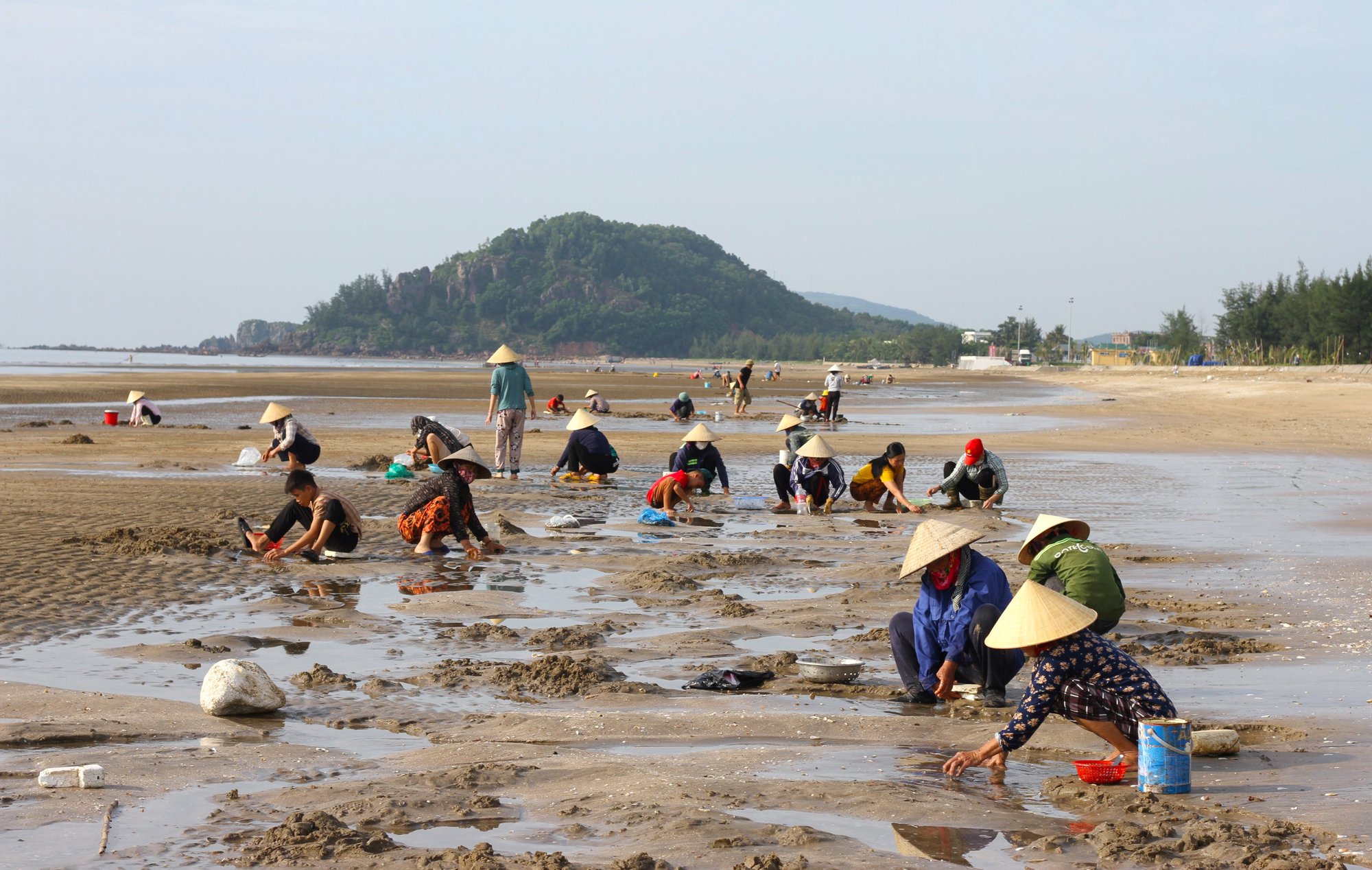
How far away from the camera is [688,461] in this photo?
1686 centimetres

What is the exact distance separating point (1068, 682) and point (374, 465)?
632 inches

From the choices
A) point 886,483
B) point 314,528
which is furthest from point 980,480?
point 314,528

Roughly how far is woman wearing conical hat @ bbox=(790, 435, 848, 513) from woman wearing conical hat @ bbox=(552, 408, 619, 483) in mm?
3671

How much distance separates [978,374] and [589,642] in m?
95.8

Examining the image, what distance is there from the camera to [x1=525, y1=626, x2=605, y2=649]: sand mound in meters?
8.75

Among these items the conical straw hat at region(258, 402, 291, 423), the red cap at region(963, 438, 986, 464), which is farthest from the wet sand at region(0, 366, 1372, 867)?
the conical straw hat at region(258, 402, 291, 423)

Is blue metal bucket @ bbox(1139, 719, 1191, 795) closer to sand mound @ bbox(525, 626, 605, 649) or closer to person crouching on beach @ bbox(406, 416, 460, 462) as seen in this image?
sand mound @ bbox(525, 626, 605, 649)

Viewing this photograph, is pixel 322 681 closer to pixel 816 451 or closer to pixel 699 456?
pixel 816 451

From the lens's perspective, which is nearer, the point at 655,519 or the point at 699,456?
the point at 655,519

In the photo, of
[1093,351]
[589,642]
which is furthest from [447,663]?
[1093,351]

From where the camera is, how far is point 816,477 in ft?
53.0

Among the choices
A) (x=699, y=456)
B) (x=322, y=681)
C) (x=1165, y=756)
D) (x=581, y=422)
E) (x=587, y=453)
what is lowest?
(x=322, y=681)

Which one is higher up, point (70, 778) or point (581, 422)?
point (581, 422)

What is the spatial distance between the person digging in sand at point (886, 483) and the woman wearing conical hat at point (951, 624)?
26.8 feet
